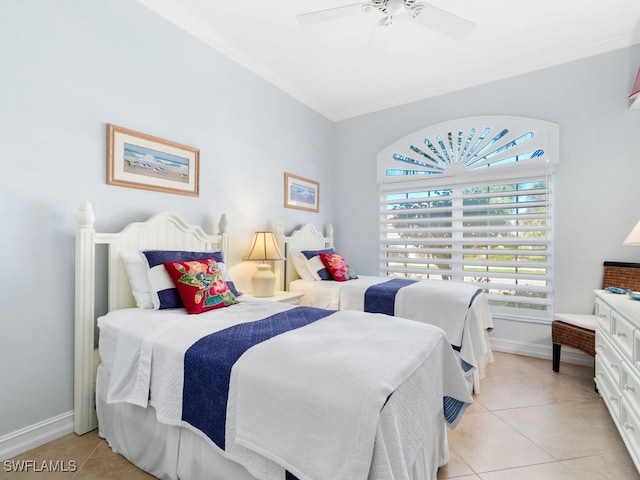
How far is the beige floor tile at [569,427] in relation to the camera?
1789 mm

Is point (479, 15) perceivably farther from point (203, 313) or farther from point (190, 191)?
point (203, 313)

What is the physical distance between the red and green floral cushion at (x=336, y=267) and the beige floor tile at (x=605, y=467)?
2034 mm

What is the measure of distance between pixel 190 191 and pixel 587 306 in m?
3.64

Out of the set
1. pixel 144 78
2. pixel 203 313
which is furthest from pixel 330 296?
pixel 144 78

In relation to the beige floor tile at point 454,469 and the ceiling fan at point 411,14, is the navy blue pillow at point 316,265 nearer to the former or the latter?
the beige floor tile at point 454,469

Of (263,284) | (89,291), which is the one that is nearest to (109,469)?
(89,291)

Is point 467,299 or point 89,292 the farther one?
point 467,299

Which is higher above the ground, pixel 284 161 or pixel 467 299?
pixel 284 161

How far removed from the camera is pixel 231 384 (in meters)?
1.18

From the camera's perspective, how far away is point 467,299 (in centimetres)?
241

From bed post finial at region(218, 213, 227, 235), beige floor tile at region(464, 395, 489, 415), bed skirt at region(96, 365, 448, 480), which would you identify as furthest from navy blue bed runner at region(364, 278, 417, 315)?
bed post finial at region(218, 213, 227, 235)

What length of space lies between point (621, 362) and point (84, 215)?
305 centimetres

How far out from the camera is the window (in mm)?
3227

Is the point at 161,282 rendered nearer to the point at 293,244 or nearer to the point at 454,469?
the point at 293,244
